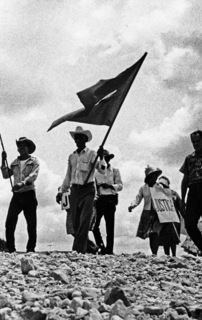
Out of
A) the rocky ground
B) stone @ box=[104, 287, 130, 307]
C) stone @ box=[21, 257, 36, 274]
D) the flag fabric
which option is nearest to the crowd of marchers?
the flag fabric

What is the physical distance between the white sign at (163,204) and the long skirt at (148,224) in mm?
135

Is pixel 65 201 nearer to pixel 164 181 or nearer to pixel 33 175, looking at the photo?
pixel 33 175

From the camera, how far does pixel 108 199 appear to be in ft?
42.3

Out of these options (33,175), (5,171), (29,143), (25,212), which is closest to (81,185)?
(33,175)

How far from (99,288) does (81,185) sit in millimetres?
3907

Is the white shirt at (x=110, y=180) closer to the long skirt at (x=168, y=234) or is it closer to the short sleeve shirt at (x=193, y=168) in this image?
the long skirt at (x=168, y=234)

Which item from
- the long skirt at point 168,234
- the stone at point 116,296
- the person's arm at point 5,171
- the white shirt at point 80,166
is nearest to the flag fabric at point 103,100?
the white shirt at point 80,166

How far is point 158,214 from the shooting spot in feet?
40.1

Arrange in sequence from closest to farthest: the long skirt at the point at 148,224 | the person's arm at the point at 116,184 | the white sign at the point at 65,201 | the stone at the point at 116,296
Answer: the stone at the point at 116,296 < the white sign at the point at 65,201 < the long skirt at the point at 148,224 < the person's arm at the point at 116,184

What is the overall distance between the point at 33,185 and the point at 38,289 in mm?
4998

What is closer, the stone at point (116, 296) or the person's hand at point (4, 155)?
the stone at point (116, 296)

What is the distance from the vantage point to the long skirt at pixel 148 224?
39.8 ft

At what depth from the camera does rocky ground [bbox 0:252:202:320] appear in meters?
5.21

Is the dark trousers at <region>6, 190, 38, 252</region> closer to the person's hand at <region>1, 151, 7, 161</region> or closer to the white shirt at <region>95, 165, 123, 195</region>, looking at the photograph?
the person's hand at <region>1, 151, 7, 161</region>
